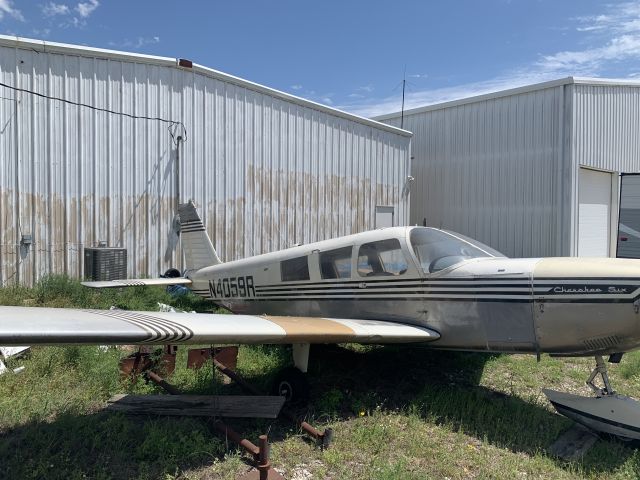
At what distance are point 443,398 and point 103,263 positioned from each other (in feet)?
21.3

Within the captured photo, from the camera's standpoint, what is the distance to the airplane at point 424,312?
3.50 m

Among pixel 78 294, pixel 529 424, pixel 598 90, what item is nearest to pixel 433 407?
pixel 529 424

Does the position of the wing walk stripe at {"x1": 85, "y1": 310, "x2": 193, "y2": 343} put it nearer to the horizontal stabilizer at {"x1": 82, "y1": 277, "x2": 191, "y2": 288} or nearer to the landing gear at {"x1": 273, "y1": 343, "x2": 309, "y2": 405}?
the landing gear at {"x1": 273, "y1": 343, "x2": 309, "y2": 405}

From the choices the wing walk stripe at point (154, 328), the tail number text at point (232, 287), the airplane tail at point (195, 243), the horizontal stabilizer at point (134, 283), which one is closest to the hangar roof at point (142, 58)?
the airplane tail at point (195, 243)

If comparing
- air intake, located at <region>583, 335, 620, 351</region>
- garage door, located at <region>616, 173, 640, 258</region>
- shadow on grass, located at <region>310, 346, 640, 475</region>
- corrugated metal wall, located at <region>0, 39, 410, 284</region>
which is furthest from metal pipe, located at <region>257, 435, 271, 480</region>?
garage door, located at <region>616, 173, 640, 258</region>

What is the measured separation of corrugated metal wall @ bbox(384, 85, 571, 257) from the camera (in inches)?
565

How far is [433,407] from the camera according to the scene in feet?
16.0

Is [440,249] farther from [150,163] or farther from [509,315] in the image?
[150,163]

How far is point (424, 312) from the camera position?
5152mm

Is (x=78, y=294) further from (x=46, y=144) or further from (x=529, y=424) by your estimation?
(x=529, y=424)

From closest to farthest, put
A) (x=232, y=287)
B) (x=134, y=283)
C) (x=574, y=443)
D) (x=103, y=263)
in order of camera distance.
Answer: (x=574, y=443), (x=232, y=287), (x=134, y=283), (x=103, y=263)

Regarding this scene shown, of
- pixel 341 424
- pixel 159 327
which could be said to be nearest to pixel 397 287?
pixel 341 424

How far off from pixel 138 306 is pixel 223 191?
139 inches

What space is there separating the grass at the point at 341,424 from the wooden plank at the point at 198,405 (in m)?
0.09
